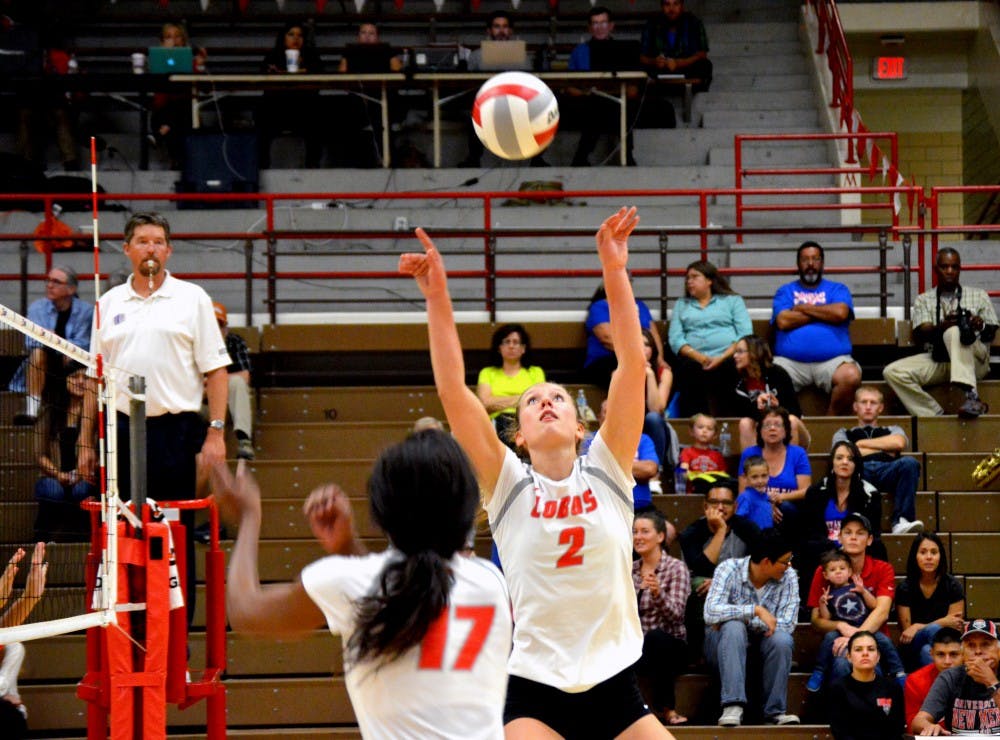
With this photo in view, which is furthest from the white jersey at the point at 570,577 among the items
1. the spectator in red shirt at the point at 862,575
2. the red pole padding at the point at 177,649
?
the spectator in red shirt at the point at 862,575

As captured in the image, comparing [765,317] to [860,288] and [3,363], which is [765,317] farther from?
[3,363]

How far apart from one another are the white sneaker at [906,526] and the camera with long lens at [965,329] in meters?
1.81

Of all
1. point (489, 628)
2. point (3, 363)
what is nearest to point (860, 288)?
point (3, 363)

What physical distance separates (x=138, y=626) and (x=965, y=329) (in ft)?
23.9

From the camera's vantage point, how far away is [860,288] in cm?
1368

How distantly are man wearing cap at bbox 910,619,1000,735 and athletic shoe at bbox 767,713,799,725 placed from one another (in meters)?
0.70

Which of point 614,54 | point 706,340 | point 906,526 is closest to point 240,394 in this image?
point 706,340

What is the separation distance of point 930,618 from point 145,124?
35.0 ft

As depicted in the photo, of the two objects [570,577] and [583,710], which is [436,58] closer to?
[570,577]

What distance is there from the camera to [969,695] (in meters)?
8.23

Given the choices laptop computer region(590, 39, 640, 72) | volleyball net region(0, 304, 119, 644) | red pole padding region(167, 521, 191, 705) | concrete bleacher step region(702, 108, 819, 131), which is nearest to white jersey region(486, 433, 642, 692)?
red pole padding region(167, 521, 191, 705)

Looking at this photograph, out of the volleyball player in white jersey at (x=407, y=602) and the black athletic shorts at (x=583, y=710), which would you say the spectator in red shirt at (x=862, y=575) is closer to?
the black athletic shorts at (x=583, y=710)

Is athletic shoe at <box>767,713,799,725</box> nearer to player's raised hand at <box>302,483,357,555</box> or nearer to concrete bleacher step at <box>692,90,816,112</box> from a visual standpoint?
player's raised hand at <box>302,483,357,555</box>

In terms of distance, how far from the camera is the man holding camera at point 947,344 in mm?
11172
